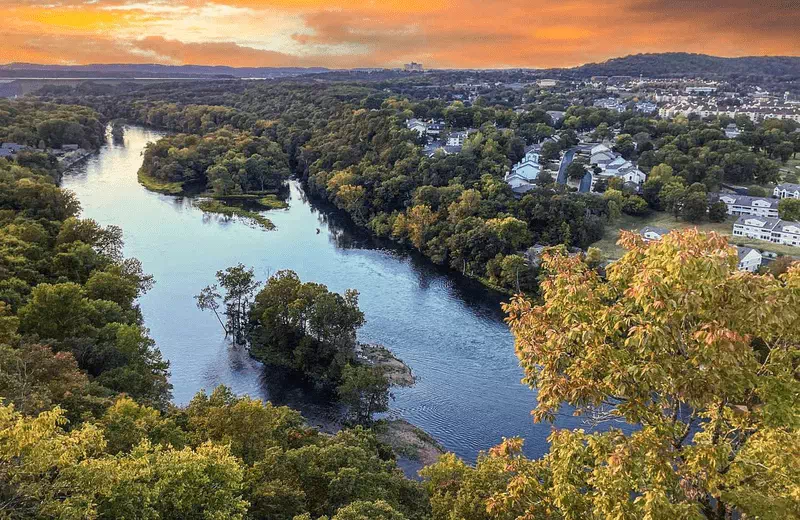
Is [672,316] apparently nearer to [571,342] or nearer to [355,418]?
[571,342]

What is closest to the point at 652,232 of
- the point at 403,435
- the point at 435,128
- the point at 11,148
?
the point at 403,435

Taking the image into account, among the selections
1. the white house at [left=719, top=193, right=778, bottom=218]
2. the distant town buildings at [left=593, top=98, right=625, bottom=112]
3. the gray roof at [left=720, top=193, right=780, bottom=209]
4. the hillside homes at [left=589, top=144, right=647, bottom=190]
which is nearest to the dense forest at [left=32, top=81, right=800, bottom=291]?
the hillside homes at [left=589, top=144, right=647, bottom=190]

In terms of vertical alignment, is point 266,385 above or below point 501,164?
below

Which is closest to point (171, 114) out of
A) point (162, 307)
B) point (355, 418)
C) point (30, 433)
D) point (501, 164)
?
point (501, 164)

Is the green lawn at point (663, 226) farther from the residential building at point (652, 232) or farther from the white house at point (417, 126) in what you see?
the white house at point (417, 126)

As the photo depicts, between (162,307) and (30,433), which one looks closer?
(30,433)

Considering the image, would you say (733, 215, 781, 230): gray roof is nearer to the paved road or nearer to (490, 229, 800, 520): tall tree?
the paved road
